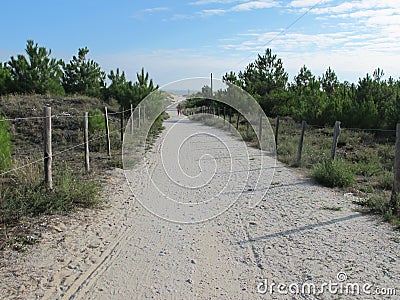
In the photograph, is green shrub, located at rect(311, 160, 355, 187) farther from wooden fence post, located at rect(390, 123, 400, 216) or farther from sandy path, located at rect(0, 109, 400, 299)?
wooden fence post, located at rect(390, 123, 400, 216)

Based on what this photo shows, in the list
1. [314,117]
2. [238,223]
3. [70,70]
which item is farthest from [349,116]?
[70,70]

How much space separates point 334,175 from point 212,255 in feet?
16.0

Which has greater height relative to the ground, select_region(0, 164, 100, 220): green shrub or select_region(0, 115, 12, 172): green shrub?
select_region(0, 115, 12, 172): green shrub

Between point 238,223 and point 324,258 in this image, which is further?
point 238,223

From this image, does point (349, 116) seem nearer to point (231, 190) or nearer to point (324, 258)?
point (231, 190)

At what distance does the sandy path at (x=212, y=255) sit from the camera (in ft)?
11.5

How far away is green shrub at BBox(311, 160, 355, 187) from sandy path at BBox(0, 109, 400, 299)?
5.45 feet

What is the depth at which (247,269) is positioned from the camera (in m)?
3.92

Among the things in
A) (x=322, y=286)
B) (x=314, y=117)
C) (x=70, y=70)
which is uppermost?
(x=70, y=70)

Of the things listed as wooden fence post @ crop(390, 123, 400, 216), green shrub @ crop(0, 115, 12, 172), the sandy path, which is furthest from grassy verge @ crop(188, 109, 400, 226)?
green shrub @ crop(0, 115, 12, 172)

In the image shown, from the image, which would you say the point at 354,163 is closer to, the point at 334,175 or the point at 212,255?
the point at 334,175

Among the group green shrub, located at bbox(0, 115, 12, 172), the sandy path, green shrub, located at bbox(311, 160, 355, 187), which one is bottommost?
the sandy path

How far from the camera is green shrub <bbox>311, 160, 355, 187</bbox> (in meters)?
8.09

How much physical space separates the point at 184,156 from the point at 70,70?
2103cm
